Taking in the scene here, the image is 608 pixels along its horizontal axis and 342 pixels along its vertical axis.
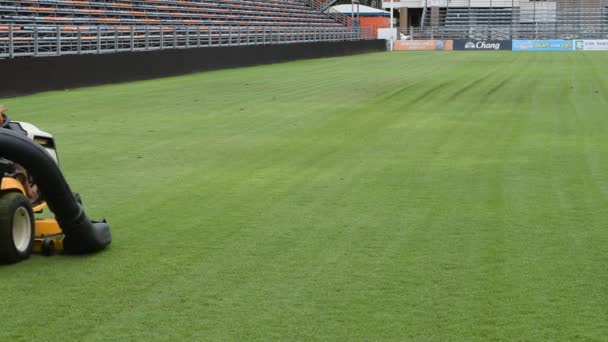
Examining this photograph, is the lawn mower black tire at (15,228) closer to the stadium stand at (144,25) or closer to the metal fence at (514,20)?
the stadium stand at (144,25)

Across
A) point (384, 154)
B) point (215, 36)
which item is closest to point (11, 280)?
point (384, 154)

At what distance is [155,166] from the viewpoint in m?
10.9

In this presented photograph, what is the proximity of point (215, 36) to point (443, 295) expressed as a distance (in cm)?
3536

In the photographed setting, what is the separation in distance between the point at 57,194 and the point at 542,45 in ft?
225

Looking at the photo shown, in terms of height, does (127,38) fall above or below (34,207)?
above

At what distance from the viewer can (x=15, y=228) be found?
6148 mm

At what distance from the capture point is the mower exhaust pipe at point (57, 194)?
Answer: 5969 mm

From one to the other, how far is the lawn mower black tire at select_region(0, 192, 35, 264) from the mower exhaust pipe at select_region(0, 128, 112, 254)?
16cm

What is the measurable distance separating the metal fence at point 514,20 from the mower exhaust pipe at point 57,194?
74.5m

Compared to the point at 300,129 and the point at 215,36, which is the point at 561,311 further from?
the point at 215,36

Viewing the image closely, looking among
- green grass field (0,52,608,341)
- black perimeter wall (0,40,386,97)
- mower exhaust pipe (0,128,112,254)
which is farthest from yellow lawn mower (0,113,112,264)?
black perimeter wall (0,40,386,97)

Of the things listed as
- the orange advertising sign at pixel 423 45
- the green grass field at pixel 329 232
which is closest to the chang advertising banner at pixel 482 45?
the orange advertising sign at pixel 423 45

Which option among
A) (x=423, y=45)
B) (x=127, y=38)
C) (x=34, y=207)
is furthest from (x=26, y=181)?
(x=423, y=45)

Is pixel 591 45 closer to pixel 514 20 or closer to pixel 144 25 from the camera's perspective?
pixel 514 20
